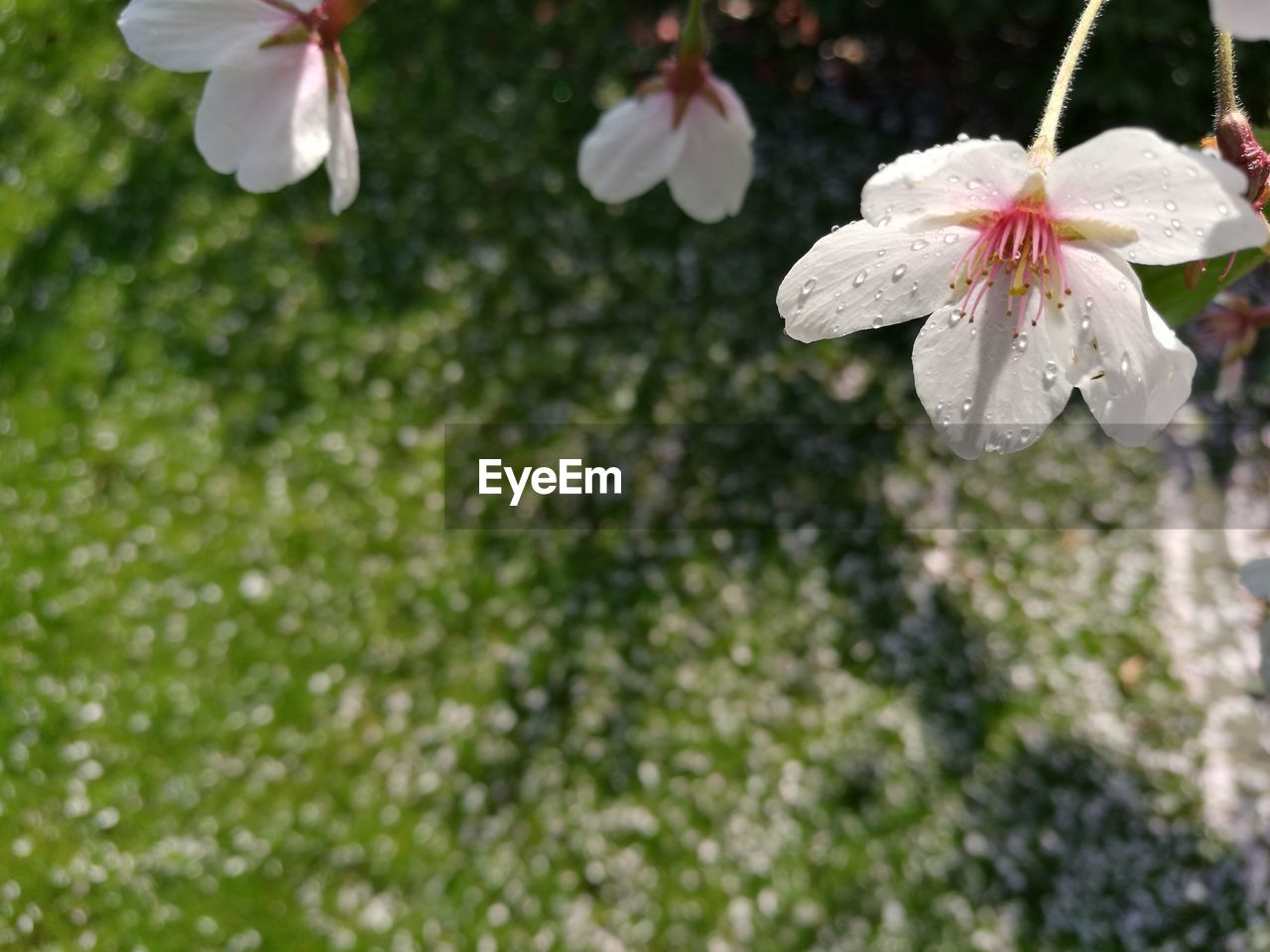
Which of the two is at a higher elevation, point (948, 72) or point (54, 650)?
point (948, 72)

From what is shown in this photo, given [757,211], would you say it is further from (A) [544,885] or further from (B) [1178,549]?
(A) [544,885]

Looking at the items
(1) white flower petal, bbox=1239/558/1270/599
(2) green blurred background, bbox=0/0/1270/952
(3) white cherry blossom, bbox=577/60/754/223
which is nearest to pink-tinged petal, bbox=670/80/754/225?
(3) white cherry blossom, bbox=577/60/754/223

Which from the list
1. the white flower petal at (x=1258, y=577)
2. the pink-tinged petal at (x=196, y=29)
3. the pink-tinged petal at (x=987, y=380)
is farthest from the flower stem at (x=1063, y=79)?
the pink-tinged petal at (x=196, y=29)

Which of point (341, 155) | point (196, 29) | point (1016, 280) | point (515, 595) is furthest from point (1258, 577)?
point (515, 595)

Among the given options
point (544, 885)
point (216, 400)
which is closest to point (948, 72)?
point (216, 400)

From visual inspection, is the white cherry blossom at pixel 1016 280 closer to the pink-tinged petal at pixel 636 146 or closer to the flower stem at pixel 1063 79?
the flower stem at pixel 1063 79

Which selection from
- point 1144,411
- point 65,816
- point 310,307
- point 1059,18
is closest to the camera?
point 1144,411

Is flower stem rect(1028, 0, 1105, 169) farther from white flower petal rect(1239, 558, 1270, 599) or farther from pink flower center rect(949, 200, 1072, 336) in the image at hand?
white flower petal rect(1239, 558, 1270, 599)
